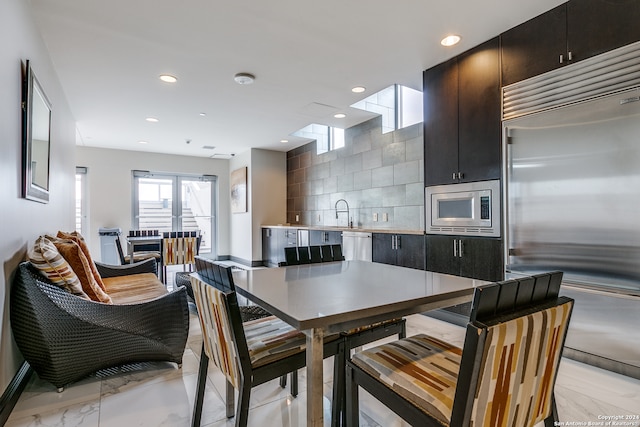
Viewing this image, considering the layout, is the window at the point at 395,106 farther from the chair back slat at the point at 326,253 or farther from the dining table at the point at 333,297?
the dining table at the point at 333,297

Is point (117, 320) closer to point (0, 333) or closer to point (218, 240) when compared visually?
point (0, 333)

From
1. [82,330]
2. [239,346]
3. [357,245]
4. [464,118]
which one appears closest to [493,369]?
[239,346]

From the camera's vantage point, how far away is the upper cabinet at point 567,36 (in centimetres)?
205

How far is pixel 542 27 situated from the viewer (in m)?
2.42

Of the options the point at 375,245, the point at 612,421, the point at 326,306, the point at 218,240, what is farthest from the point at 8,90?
the point at 218,240

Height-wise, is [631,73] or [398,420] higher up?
[631,73]

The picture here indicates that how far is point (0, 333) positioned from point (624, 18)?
4051 millimetres

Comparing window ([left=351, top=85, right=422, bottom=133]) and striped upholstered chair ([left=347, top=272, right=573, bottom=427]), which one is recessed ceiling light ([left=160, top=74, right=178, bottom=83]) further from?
striped upholstered chair ([left=347, top=272, right=573, bottom=427])

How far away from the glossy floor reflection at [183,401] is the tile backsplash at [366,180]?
2377 millimetres

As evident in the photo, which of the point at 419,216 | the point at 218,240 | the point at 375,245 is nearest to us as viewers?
the point at 375,245

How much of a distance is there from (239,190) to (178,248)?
108 inches

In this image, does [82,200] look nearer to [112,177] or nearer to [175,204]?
[112,177]

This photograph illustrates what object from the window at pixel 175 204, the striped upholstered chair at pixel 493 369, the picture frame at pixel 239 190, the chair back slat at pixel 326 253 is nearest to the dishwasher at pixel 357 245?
the chair back slat at pixel 326 253

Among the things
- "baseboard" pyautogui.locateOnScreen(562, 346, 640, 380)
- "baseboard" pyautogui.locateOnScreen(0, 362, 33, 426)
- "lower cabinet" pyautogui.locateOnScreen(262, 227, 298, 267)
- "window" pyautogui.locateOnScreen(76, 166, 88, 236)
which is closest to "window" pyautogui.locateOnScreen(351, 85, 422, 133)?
"lower cabinet" pyautogui.locateOnScreen(262, 227, 298, 267)
